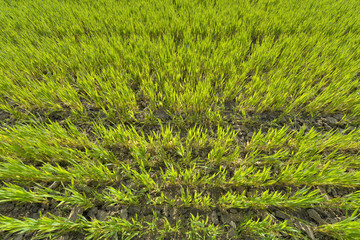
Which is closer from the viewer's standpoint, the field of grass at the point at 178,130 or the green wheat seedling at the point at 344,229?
the green wheat seedling at the point at 344,229

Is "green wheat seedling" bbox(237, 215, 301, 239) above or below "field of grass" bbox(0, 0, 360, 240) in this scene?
below

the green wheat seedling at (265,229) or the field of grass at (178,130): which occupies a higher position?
the field of grass at (178,130)

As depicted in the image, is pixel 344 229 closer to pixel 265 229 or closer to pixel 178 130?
pixel 265 229

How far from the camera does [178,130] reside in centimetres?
143

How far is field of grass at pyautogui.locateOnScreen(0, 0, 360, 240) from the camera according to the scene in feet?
3.13

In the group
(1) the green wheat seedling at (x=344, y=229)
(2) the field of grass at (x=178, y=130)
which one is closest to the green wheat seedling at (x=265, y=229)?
(2) the field of grass at (x=178, y=130)

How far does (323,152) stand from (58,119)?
2527mm

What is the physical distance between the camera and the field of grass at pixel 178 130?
95 centimetres

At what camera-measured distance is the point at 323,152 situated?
1.28 m

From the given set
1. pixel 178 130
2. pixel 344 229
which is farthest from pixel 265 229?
pixel 178 130

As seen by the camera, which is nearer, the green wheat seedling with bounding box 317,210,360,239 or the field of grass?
the green wheat seedling with bounding box 317,210,360,239

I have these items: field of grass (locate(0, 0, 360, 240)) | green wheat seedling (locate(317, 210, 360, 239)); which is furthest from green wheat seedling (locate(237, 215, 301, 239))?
green wheat seedling (locate(317, 210, 360, 239))

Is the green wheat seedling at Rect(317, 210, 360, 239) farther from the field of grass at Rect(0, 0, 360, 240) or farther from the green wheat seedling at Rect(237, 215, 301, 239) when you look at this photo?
the green wheat seedling at Rect(237, 215, 301, 239)

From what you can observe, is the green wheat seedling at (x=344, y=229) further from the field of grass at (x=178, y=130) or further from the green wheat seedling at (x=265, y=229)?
the green wheat seedling at (x=265, y=229)
